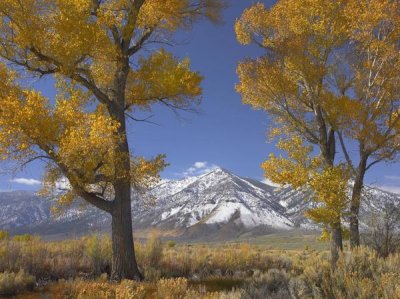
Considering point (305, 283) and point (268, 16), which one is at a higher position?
point (268, 16)

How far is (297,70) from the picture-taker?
620 inches

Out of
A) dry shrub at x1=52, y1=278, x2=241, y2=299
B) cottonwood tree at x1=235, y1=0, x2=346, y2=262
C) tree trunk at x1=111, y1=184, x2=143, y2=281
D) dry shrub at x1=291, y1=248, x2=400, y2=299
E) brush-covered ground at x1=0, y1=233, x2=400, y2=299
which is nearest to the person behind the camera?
dry shrub at x1=291, y1=248, x2=400, y2=299

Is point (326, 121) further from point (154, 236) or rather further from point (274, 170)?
point (154, 236)

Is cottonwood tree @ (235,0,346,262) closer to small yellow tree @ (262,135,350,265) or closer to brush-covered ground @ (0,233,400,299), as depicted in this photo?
small yellow tree @ (262,135,350,265)

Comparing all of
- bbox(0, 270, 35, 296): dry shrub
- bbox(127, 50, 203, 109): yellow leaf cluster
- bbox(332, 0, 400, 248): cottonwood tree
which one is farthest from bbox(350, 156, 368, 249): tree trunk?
bbox(0, 270, 35, 296): dry shrub

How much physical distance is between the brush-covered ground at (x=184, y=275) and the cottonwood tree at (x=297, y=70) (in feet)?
13.1

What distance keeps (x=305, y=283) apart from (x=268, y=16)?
37.3 feet

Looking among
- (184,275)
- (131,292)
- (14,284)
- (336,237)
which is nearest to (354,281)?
(131,292)

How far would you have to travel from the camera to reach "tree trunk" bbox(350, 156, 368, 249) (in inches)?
599

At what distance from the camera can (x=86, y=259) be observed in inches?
564

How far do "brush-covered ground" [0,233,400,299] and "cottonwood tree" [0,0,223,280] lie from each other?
6.65 ft

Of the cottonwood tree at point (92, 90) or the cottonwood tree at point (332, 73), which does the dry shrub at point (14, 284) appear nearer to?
the cottonwood tree at point (92, 90)

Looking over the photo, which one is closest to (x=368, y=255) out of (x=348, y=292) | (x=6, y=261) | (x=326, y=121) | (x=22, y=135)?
(x=348, y=292)

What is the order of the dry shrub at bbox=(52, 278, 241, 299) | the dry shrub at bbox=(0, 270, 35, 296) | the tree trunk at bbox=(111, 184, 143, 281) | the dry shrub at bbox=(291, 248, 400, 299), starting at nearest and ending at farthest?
1. the dry shrub at bbox=(291, 248, 400, 299)
2. the dry shrub at bbox=(52, 278, 241, 299)
3. the dry shrub at bbox=(0, 270, 35, 296)
4. the tree trunk at bbox=(111, 184, 143, 281)
